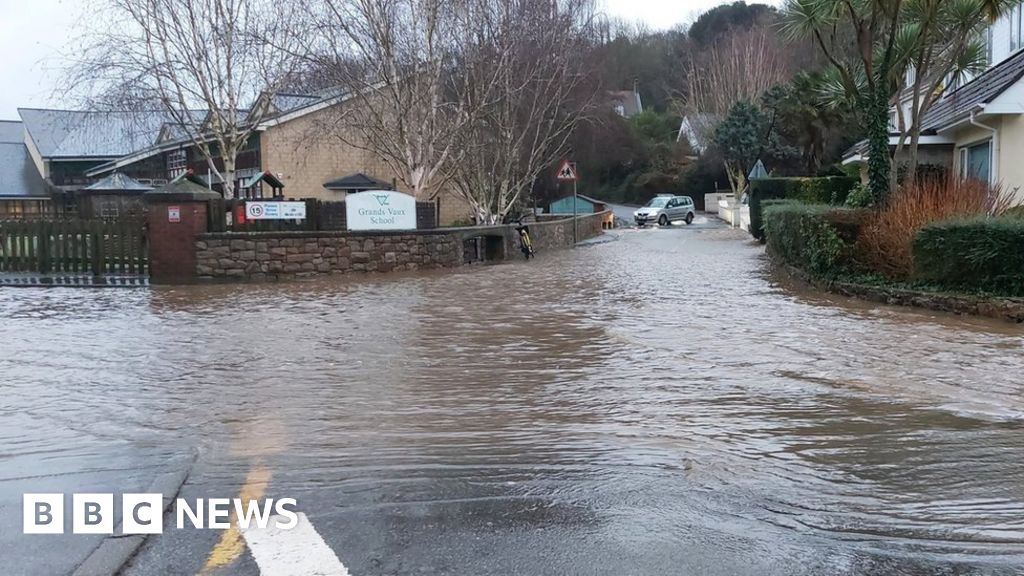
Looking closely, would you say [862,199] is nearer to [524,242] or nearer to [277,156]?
[524,242]

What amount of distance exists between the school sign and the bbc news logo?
14436mm

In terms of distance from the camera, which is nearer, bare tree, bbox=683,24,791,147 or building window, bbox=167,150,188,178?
building window, bbox=167,150,188,178

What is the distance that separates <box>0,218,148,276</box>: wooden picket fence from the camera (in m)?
17.7

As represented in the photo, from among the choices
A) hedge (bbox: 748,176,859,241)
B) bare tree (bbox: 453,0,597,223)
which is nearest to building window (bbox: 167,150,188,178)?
bare tree (bbox: 453,0,597,223)

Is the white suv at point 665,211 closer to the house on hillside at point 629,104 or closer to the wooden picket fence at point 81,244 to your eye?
the house on hillside at point 629,104

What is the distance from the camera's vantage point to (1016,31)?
1995 centimetres

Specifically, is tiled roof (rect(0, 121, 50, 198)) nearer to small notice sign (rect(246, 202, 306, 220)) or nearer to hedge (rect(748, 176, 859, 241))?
small notice sign (rect(246, 202, 306, 220))

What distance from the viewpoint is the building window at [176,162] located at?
134 feet

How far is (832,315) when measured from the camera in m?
11.9

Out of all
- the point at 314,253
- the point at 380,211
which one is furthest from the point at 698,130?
the point at 314,253

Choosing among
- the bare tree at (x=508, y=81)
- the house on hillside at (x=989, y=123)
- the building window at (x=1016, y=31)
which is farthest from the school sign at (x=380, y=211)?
the building window at (x=1016, y=31)

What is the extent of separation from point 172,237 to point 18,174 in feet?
111

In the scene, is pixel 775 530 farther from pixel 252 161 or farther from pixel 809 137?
pixel 809 137

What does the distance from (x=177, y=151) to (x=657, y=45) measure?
4766 cm
